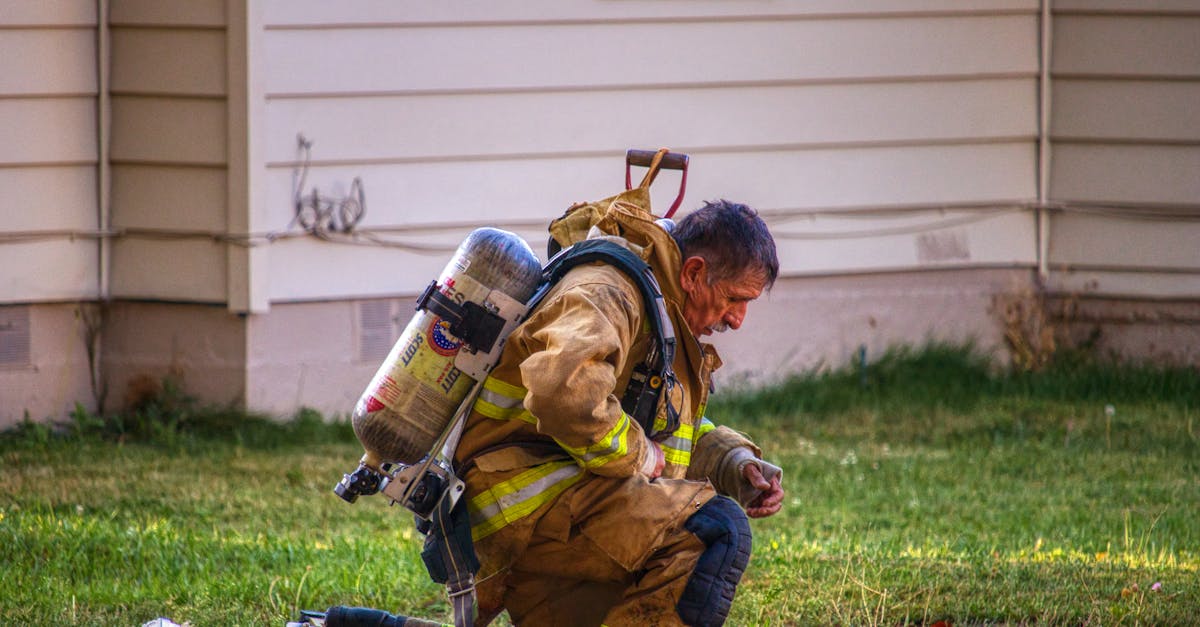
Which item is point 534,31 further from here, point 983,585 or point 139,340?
point 983,585

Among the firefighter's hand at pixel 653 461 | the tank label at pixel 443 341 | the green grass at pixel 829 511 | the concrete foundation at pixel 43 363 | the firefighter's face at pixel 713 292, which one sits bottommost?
the green grass at pixel 829 511

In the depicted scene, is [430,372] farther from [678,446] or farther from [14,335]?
[14,335]

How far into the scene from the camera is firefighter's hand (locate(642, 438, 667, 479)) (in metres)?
3.95

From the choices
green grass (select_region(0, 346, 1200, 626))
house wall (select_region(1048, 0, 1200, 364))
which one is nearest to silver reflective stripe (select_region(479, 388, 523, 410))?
green grass (select_region(0, 346, 1200, 626))

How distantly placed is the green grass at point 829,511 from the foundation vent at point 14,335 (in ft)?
1.31

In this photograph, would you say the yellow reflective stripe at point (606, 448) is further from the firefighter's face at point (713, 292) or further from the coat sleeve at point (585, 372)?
the firefighter's face at point (713, 292)

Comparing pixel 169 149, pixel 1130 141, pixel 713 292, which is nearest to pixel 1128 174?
pixel 1130 141

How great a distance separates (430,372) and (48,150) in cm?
495

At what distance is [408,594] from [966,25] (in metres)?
5.89

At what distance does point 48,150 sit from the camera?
7.99 m

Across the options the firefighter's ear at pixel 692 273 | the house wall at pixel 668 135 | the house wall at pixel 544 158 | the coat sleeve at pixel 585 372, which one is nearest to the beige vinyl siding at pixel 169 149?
the house wall at pixel 544 158

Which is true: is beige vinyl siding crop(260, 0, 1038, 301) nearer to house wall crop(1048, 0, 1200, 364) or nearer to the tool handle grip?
house wall crop(1048, 0, 1200, 364)

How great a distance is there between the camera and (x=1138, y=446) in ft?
27.2

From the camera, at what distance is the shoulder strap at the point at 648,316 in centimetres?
384
